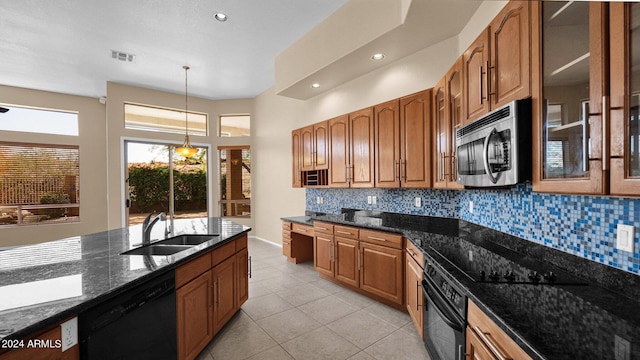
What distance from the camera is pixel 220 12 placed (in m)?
3.43

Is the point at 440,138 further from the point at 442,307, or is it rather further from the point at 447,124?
the point at 442,307

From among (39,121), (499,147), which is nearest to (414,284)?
(499,147)

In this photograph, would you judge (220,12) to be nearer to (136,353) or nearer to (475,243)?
(136,353)

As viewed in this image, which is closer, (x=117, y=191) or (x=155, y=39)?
(x=155, y=39)

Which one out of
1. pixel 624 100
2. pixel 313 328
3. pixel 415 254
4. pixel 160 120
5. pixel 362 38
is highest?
pixel 362 38

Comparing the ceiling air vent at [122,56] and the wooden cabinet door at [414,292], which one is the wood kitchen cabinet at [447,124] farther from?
the ceiling air vent at [122,56]

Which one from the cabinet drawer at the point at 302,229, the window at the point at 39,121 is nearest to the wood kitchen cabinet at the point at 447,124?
the cabinet drawer at the point at 302,229

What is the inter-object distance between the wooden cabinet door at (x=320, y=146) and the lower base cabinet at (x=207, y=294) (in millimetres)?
1889

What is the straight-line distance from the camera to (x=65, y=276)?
4.78ft

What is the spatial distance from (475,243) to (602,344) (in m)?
1.45

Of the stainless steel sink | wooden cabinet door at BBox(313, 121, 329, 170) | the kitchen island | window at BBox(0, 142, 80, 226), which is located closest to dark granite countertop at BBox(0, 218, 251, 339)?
the kitchen island

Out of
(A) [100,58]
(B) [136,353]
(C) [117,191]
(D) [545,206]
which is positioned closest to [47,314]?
(B) [136,353]

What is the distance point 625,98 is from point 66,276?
2634 mm

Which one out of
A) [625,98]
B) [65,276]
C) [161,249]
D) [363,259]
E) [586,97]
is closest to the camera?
[625,98]
